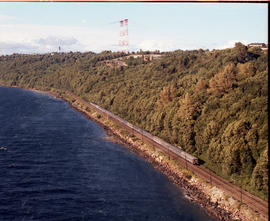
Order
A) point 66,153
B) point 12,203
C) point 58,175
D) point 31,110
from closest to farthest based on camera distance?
point 12,203
point 58,175
point 66,153
point 31,110

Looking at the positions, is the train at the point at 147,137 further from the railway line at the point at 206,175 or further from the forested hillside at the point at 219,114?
the forested hillside at the point at 219,114

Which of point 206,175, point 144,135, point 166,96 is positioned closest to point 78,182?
point 206,175

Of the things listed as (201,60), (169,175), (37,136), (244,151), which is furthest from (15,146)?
(201,60)

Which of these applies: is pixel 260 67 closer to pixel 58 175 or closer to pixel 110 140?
pixel 110 140

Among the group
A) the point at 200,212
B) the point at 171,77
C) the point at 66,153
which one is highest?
the point at 171,77

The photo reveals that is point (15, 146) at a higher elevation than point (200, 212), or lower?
higher

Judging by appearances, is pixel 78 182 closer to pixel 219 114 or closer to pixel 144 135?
pixel 219 114
